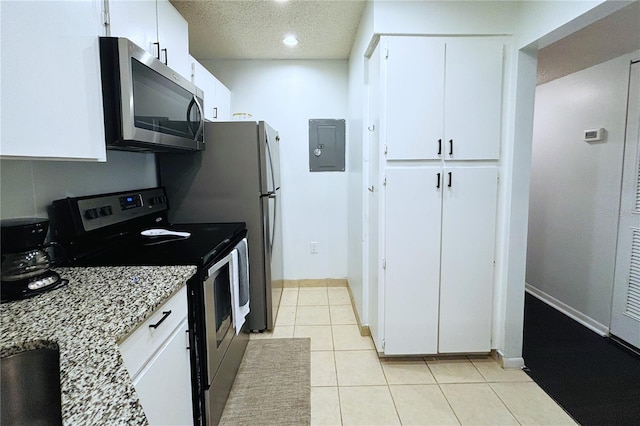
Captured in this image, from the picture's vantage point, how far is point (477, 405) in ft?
6.07

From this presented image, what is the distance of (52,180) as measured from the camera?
1.42 metres

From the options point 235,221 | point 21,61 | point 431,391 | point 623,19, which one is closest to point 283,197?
point 235,221

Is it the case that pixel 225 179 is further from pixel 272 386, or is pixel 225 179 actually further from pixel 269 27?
pixel 272 386

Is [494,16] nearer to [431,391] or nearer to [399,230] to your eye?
[399,230]

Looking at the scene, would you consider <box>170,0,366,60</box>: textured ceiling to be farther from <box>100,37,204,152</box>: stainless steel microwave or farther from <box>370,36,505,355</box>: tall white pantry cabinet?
<box>100,37,204,152</box>: stainless steel microwave

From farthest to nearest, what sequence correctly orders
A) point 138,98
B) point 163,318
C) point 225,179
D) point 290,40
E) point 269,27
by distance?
1. point 290,40
2. point 269,27
3. point 225,179
4. point 138,98
5. point 163,318

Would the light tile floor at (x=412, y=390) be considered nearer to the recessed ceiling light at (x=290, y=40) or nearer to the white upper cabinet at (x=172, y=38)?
the white upper cabinet at (x=172, y=38)

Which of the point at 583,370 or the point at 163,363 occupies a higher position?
the point at 163,363

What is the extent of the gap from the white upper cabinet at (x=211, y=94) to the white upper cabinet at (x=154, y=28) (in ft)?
0.55

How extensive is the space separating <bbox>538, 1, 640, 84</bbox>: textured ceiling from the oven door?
2678mm

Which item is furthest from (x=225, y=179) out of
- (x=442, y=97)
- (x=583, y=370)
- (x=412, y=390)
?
(x=583, y=370)

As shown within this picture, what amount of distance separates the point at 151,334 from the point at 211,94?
2.14m

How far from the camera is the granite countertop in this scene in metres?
0.61

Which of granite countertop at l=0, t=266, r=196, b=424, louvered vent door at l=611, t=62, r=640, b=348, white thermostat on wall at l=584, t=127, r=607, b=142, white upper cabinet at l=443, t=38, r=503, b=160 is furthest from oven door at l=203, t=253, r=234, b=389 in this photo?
white thermostat on wall at l=584, t=127, r=607, b=142
